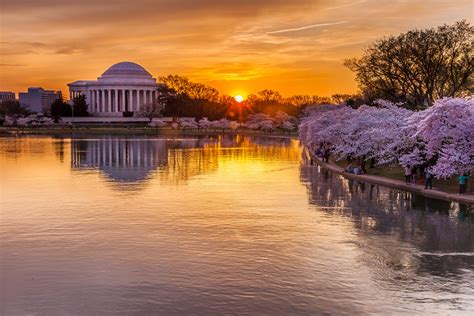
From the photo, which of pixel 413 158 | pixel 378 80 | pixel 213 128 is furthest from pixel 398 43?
pixel 213 128

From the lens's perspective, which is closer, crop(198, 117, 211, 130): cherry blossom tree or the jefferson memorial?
crop(198, 117, 211, 130): cherry blossom tree

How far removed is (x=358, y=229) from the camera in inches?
849

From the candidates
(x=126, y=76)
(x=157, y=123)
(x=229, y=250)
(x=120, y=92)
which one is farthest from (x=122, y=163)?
(x=126, y=76)

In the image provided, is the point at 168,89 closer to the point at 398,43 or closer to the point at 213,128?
the point at 213,128

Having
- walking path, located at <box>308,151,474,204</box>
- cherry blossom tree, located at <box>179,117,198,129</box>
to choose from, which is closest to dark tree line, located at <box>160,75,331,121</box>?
cherry blossom tree, located at <box>179,117,198,129</box>

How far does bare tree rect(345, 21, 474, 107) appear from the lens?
190 ft

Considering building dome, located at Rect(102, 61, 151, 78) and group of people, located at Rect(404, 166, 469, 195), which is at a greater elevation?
building dome, located at Rect(102, 61, 151, 78)

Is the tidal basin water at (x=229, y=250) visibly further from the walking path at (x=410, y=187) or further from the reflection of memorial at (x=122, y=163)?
the reflection of memorial at (x=122, y=163)

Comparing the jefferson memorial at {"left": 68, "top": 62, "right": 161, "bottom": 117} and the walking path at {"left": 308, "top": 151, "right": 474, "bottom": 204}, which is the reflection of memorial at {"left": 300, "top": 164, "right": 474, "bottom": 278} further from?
the jefferson memorial at {"left": 68, "top": 62, "right": 161, "bottom": 117}

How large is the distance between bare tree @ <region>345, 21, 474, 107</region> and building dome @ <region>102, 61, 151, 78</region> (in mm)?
129731

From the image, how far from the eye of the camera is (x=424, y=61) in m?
58.2

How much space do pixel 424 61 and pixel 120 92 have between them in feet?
447

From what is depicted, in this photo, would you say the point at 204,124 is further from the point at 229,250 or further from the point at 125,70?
the point at 229,250

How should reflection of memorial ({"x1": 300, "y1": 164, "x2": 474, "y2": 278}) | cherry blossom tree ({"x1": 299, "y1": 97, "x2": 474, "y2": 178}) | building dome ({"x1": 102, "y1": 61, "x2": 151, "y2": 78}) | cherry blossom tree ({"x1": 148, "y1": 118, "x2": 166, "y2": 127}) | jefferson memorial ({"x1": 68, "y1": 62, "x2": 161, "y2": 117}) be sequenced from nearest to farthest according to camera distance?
reflection of memorial ({"x1": 300, "y1": 164, "x2": 474, "y2": 278})
cherry blossom tree ({"x1": 299, "y1": 97, "x2": 474, "y2": 178})
cherry blossom tree ({"x1": 148, "y1": 118, "x2": 166, "y2": 127})
jefferson memorial ({"x1": 68, "y1": 62, "x2": 161, "y2": 117})
building dome ({"x1": 102, "y1": 61, "x2": 151, "y2": 78})
